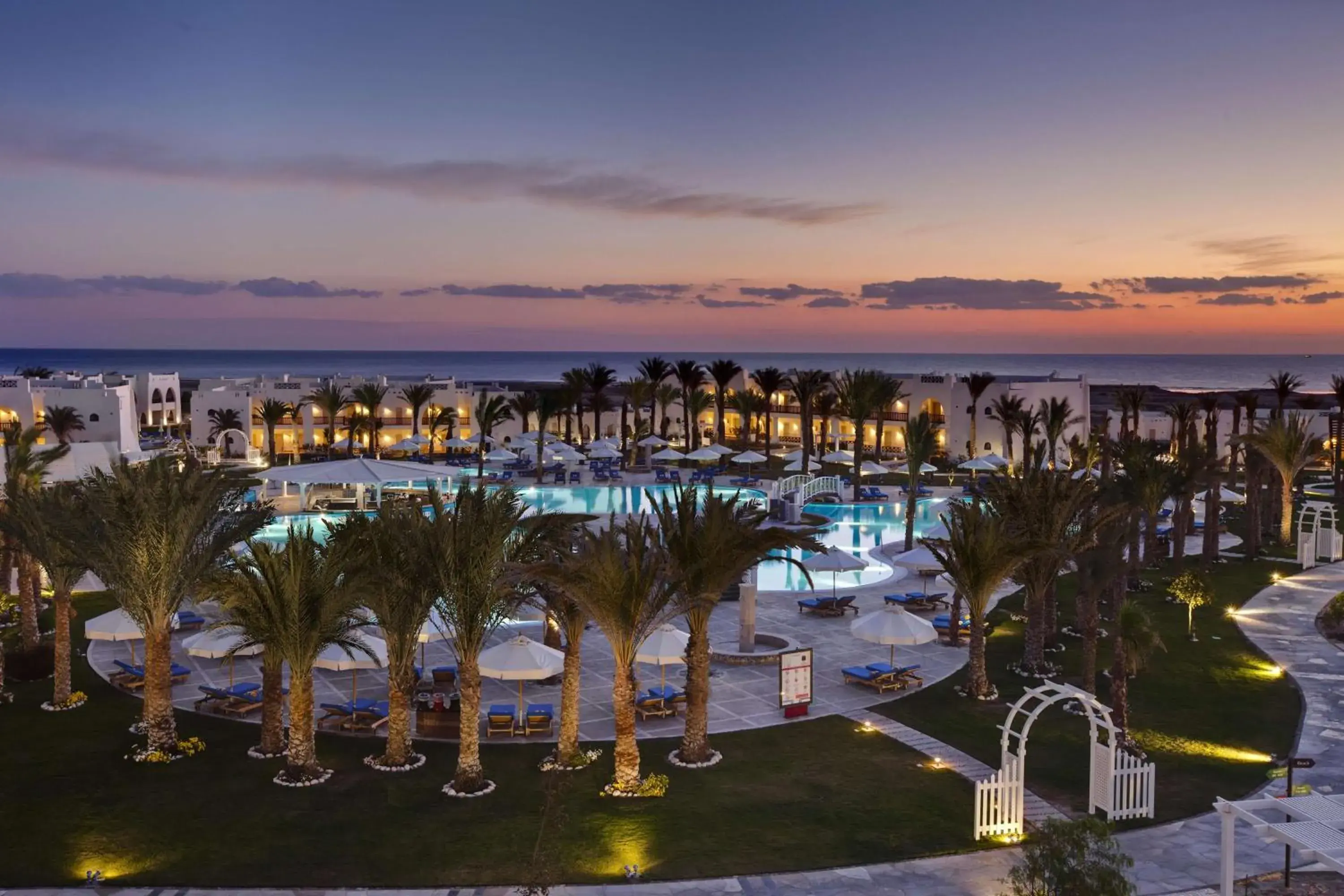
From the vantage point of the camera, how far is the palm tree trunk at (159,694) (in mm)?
15523

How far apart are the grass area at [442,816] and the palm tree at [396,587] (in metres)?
0.86

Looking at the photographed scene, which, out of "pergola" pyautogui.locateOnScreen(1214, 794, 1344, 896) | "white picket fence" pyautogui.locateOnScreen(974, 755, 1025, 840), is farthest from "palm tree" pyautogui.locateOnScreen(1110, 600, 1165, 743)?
"pergola" pyautogui.locateOnScreen(1214, 794, 1344, 896)

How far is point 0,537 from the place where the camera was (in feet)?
75.4

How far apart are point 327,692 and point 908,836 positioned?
36.0 ft

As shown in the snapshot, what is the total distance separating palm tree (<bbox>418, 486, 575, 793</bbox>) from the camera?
13992mm

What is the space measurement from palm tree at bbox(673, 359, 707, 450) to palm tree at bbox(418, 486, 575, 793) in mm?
42768

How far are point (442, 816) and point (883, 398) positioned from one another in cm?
4024

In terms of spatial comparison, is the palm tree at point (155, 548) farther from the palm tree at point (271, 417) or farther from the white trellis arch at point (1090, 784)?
the palm tree at point (271, 417)

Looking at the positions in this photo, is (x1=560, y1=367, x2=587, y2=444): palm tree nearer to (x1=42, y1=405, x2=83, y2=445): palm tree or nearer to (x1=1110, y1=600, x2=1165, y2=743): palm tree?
(x1=42, y1=405, x2=83, y2=445): palm tree

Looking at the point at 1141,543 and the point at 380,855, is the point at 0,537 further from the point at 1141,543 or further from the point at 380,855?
the point at 1141,543

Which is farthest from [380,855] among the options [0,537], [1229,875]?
[0,537]

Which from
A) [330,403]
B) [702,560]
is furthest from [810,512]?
[330,403]

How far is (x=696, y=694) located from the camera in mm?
15289

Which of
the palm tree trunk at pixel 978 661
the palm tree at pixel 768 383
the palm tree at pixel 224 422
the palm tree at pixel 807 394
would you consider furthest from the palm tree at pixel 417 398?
the palm tree trunk at pixel 978 661
